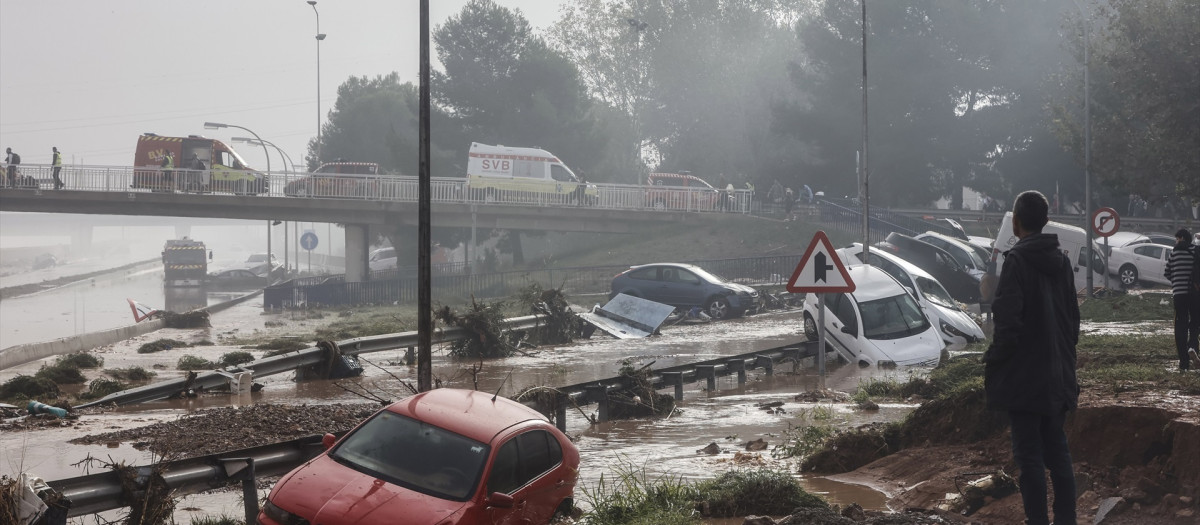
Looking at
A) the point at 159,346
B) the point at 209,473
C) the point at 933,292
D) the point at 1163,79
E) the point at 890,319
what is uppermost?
the point at 1163,79

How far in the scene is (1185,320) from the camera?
12.2m

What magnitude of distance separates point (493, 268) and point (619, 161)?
95.8 ft

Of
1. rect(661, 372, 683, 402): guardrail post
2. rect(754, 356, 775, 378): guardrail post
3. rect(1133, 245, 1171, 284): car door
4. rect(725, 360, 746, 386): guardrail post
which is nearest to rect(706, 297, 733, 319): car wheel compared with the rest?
rect(754, 356, 775, 378): guardrail post

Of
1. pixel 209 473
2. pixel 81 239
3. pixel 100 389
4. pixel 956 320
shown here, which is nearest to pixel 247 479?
pixel 209 473

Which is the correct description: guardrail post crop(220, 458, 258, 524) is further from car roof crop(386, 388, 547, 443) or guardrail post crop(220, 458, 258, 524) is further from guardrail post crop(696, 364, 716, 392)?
guardrail post crop(696, 364, 716, 392)

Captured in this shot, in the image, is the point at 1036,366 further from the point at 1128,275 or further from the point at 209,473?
the point at 1128,275

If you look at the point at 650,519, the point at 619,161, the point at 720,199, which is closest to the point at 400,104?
the point at 619,161

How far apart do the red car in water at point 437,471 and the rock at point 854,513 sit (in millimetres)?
1944

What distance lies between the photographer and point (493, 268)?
5078 cm

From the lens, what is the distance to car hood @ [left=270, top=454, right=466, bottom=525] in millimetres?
6199

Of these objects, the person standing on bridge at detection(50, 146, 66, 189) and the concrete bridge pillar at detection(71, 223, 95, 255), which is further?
the concrete bridge pillar at detection(71, 223, 95, 255)

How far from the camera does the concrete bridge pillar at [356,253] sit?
51000mm

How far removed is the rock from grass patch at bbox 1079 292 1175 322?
17182 millimetres

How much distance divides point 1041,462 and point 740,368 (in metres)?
10.7
